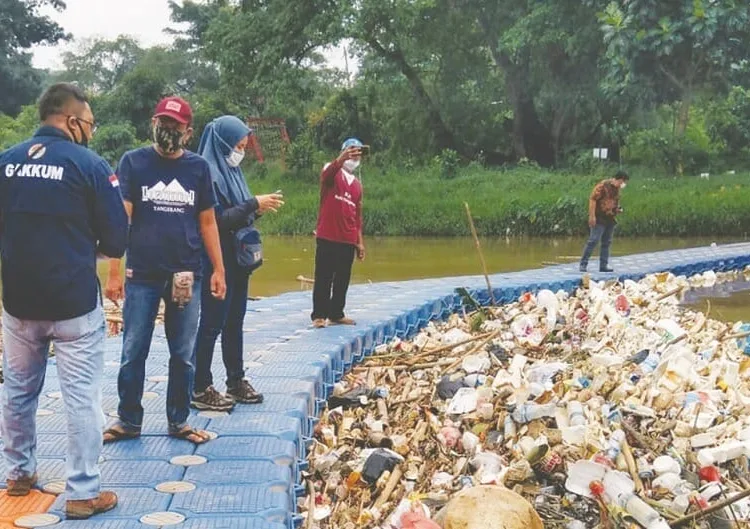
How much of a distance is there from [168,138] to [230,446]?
4.18 ft

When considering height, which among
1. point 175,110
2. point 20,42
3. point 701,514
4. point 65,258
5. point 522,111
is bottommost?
point 701,514

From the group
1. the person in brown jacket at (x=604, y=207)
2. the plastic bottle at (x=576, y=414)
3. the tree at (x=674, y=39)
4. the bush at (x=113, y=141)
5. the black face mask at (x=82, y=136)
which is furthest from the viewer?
the bush at (x=113, y=141)

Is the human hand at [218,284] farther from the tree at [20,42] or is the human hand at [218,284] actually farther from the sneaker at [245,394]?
the tree at [20,42]

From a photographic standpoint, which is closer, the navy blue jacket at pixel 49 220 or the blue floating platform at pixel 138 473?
the navy blue jacket at pixel 49 220

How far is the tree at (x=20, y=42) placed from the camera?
105 feet

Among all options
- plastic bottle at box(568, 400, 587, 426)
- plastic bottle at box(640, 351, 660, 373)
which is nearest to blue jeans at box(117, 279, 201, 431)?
plastic bottle at box(568, 400, 587, 426)

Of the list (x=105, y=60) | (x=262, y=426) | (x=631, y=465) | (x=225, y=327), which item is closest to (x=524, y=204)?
(x=631, y=465)

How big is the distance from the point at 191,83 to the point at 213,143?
1546 inches

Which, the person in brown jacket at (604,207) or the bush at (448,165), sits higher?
the bush at (448,165)

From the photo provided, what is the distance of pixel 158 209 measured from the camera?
11.3 ft

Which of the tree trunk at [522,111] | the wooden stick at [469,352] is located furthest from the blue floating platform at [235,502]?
the tree trunk at [522,111]

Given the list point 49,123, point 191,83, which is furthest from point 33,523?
point 191,83

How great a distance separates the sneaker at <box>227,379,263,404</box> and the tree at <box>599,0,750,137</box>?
1473 cm

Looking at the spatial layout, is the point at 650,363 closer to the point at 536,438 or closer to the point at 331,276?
the point at 536,438
